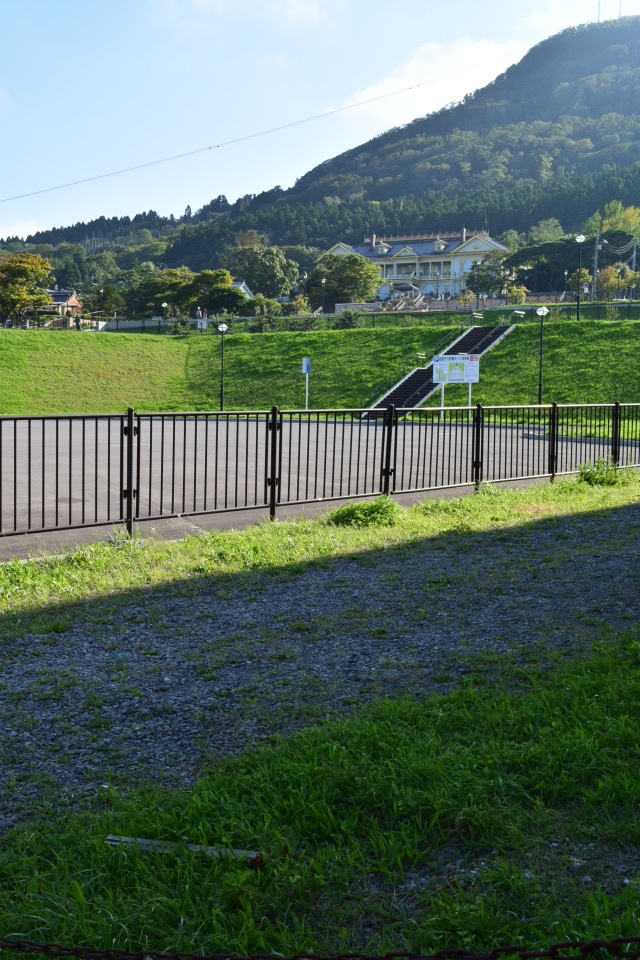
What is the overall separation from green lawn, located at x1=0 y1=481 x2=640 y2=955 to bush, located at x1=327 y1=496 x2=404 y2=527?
528cm

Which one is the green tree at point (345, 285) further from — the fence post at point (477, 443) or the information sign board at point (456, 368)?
the fence post at point (477, 443)

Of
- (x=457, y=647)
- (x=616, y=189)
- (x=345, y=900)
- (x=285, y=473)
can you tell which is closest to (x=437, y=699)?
(x=457, y=647)

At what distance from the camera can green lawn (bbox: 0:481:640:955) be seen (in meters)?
Answer: 2.52

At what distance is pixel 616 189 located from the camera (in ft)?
543

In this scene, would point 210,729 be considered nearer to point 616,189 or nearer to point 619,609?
point 619,609

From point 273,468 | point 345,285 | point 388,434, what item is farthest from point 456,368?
point 345,285

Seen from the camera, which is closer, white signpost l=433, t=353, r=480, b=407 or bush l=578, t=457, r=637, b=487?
bush l=578, t=457, r=637, b=487

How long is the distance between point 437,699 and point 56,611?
322cm

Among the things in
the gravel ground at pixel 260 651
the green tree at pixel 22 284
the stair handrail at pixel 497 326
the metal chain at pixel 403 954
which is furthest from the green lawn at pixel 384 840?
the green tree at pixel 22 284

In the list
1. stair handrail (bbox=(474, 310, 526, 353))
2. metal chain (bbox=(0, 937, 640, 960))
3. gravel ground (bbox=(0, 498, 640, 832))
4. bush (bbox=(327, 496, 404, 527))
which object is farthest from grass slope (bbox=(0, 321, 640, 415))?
metal chain (bbox=(0, 937, 640, 960))

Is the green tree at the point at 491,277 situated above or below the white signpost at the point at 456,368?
above

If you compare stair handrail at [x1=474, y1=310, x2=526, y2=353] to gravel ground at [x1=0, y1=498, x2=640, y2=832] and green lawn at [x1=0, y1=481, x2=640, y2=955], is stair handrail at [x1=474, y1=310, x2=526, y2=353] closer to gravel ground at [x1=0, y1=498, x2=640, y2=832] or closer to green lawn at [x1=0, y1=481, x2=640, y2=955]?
gravel ground at [x1=0, y1=498, x2=640, y2=832]

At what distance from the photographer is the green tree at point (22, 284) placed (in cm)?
7794

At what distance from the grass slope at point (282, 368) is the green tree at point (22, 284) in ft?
69.4
